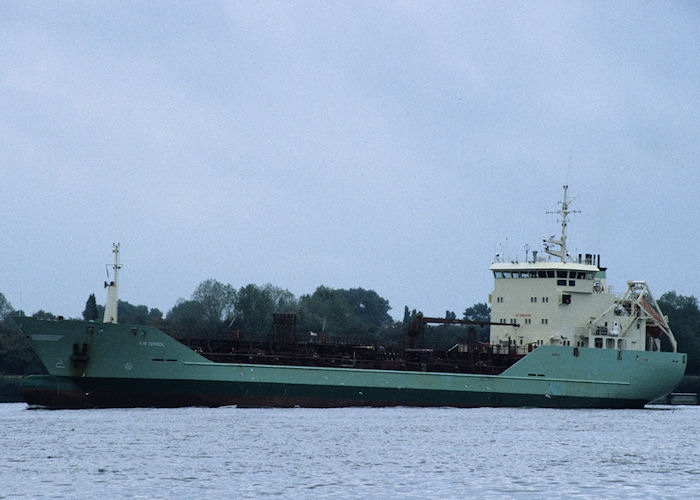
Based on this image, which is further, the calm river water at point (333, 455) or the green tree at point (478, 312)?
the green tree at point (478, 312)

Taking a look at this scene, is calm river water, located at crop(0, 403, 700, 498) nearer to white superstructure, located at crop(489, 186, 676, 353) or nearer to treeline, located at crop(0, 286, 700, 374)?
white superstructure, located at crop(489, 186, 676, 353)

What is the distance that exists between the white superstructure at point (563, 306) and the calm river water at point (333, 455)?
27.8 ft

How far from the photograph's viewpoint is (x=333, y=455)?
2978 cm

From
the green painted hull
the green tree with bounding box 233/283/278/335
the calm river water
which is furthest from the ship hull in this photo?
the green tree with bounding box 233/283/278/335

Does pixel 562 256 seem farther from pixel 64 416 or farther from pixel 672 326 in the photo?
pixel 672 326

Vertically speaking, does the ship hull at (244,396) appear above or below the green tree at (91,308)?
below

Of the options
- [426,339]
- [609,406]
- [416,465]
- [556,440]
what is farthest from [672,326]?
[416,465]

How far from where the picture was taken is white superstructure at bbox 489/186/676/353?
52.3 metres

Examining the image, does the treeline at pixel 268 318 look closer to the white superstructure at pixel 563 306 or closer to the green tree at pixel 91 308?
the green tree at pixel 91 308

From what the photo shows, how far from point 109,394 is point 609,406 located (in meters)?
24.8

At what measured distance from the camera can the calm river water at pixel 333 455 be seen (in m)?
24.1

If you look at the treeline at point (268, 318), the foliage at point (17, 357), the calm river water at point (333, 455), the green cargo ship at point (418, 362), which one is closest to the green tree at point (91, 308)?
the treeline at point (268, 318)

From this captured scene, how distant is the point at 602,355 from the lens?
170ft

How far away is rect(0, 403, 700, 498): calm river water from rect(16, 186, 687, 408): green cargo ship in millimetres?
1525
